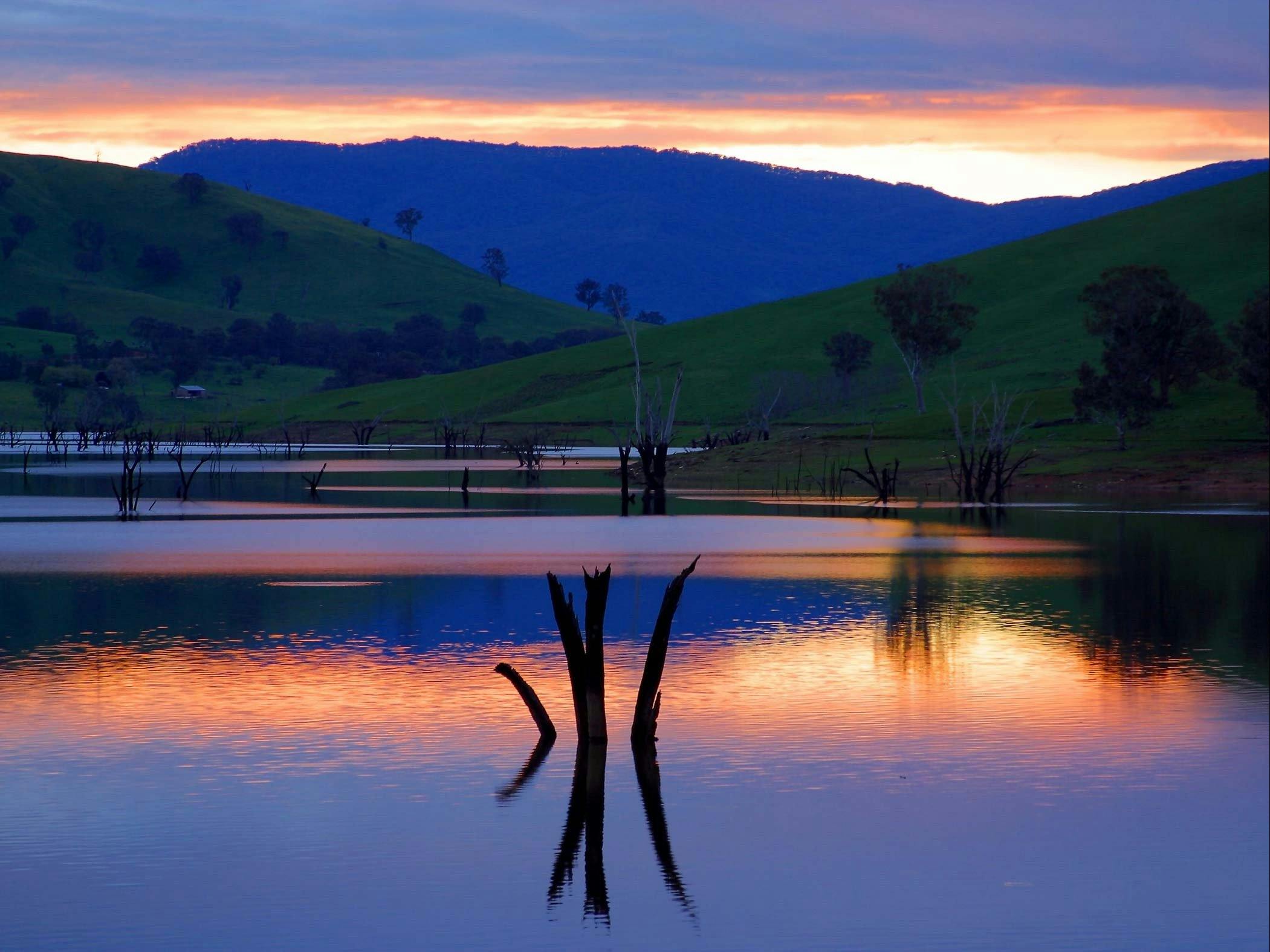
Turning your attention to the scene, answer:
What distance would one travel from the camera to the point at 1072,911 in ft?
55.6

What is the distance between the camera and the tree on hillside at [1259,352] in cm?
8906

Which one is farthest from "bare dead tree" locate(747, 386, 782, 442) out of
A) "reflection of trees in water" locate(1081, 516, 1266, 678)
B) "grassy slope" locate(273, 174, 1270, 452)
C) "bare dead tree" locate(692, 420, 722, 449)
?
"reflection of trees in water" locate(1081, 516, 1266, 678)

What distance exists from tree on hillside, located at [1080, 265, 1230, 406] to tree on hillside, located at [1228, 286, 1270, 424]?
9.49 m

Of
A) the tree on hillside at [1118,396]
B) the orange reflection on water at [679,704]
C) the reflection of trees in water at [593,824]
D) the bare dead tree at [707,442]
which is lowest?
the reflection of trees in water at [593,824]

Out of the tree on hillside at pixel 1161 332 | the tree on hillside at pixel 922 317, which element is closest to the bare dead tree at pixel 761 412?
the tree on hillside at pixel 922 317

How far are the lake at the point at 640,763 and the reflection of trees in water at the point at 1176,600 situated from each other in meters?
0.20

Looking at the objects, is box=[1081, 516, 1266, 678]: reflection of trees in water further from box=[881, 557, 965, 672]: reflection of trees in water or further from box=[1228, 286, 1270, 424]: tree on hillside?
box=[1228, 286, 1270, 424]: tree on hillside

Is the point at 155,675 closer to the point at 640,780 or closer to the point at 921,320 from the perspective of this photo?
the point at 640,780

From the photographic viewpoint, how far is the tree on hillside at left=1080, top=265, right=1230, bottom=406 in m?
101

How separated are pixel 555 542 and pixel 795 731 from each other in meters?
34.2

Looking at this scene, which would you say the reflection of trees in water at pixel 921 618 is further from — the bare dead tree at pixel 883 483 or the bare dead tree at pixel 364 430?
the bare dead tree at pixel 364 430

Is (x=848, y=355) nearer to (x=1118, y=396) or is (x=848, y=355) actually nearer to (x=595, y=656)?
(x=1118, y=396)

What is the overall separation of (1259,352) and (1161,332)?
1137 centimetres

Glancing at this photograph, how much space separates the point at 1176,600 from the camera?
41969 mm
